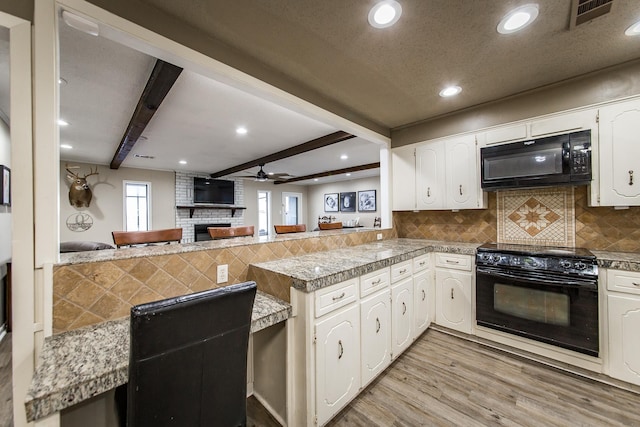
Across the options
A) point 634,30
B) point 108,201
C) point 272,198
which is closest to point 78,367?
point 634,30

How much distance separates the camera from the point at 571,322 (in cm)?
200

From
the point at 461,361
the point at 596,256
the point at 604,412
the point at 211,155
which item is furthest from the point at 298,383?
the point at 211,155

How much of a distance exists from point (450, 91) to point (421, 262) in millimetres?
1690

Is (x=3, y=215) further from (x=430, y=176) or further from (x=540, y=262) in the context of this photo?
(x=540, y=262)

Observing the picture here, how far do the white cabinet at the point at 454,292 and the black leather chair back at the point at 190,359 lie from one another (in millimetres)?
2289

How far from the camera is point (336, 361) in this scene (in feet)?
5.13

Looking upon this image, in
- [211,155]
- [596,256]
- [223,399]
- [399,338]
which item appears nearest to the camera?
[223,399]

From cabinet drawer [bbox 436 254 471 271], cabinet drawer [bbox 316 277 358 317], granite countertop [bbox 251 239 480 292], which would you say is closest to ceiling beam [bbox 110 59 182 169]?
granite countertop [bbox 251 239 480 292]

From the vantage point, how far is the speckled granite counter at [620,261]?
5.97ft

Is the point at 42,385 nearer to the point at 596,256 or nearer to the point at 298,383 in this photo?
the point at 298,383

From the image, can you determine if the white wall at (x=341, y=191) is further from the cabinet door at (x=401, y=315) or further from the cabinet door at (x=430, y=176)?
the cabinet door at (x=401, y=315)

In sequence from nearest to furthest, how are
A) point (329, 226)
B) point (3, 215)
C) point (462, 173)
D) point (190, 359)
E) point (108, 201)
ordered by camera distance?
point (190, 359) < point (3, 215) < point (462, 173) < point (329, 226) < point (108, 201)

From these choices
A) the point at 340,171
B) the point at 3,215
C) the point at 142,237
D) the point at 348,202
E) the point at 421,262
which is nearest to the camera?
the point at 142,237

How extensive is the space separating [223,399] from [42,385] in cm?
57
